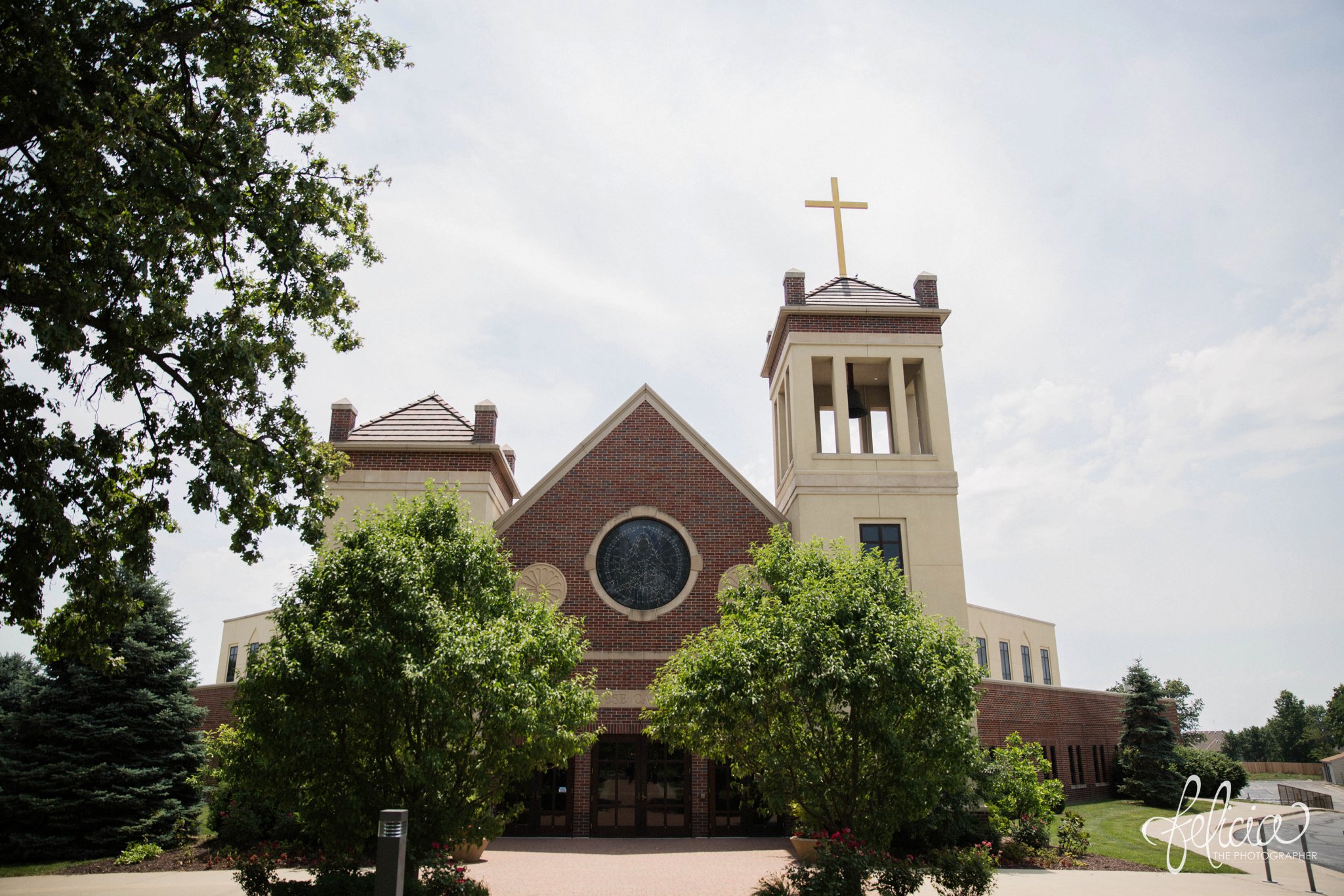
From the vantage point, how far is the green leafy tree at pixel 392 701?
1202 cm

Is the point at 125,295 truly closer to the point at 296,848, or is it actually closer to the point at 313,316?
the point at 313,316

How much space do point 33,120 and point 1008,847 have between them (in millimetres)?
20808

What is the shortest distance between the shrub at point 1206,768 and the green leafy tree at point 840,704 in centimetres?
2357

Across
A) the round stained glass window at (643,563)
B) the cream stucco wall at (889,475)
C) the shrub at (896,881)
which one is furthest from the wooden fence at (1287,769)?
the shrub at (896,881)

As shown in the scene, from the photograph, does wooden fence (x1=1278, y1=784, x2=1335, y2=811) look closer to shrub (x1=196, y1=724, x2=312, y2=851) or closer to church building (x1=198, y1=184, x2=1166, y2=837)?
church building (x1=198, y1=184, x2=1166, y2=837)

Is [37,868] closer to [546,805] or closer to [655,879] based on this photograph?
[546,805]

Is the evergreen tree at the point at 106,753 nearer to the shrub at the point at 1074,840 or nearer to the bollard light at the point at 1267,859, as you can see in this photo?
the shrub at the point at 1074,840

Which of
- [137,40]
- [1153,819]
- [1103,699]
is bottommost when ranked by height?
[1153,819]

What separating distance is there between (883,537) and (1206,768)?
19649 millimetres

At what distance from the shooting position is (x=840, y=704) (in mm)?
14031

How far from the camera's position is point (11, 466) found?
35.2ft

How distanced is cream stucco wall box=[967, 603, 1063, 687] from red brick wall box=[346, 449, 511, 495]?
36.6 metres

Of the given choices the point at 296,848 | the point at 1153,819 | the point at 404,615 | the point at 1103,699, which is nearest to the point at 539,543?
the point at 296,848

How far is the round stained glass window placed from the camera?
72.2ft
